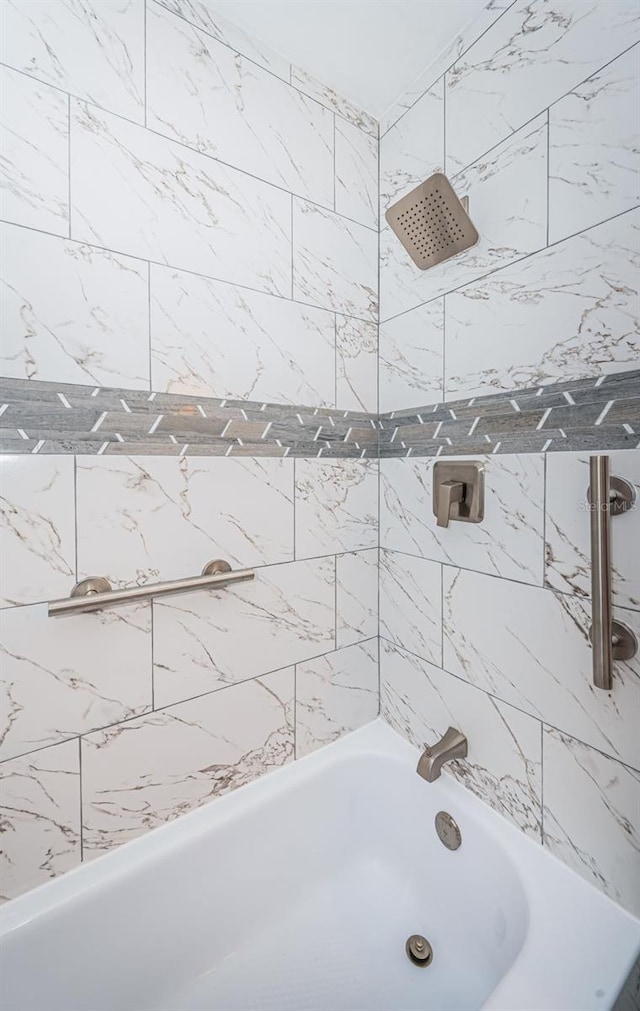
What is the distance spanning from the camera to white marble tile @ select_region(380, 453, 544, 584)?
96 cm

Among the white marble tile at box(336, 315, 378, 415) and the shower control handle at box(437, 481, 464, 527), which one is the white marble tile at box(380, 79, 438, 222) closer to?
the white marble tile at box(336, 315, 378, 415)

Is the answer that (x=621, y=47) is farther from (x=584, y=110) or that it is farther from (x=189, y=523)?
(x=189, y=523)

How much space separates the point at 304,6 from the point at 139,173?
1.96 feet

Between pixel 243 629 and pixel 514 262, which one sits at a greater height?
pixel 514 262

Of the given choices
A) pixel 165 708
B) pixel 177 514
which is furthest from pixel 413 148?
pixel 165 708

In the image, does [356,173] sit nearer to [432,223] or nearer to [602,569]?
[432,223]

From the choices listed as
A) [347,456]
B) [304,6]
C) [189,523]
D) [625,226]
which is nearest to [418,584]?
[347,456]

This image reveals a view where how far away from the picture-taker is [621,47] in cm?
78

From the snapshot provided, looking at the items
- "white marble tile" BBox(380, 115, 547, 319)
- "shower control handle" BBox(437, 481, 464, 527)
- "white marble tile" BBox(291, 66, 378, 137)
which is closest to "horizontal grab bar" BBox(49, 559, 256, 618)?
"shower control handle" BBox(437, 481, 464, 527)

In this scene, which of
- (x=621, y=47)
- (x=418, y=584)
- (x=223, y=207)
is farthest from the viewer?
(x=418, y=584)

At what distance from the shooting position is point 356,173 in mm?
1284

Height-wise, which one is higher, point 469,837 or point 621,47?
point 621,47

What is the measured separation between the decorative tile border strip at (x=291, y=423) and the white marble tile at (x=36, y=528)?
1.6 inches

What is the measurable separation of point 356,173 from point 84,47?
0.72 m
